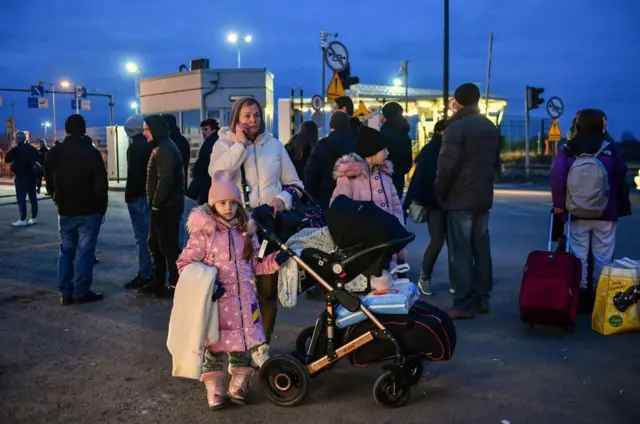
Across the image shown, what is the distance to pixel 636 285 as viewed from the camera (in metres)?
5.70

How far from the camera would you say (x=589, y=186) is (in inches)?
249

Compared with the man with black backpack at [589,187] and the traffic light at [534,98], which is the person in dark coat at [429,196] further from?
the traffic light at [534,98]

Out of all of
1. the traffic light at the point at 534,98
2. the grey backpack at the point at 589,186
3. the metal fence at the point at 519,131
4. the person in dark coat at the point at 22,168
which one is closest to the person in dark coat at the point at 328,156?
the grey backpack at the point at 589,186

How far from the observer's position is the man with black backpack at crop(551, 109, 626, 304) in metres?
6.34

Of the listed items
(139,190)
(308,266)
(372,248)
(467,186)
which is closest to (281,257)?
(308,266)

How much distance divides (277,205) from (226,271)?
0.61 metres

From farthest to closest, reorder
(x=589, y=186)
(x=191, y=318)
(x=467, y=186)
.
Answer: (x=589, y=186) → (x=467, y=186) → (x=191, y=318)

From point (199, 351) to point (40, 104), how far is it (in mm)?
50047

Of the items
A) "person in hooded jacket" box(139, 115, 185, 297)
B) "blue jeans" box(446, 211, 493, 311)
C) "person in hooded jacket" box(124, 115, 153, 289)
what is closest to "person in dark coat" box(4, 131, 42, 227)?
"person in hooded jacket" box(124, 115, 153, 289)

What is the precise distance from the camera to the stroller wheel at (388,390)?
4195 millimetres

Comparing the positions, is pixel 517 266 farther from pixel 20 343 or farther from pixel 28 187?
pixel 28 187

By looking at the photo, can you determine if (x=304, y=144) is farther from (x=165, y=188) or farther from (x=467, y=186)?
(x=467, y=186)

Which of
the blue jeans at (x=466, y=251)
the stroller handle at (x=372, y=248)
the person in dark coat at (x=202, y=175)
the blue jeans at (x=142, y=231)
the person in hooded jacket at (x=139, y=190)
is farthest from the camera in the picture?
the blue jeans at (x=142, y=231)

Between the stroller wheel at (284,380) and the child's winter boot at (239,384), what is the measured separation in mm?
113
